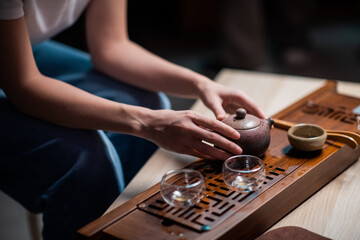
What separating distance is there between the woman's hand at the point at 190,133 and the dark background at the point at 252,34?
248 cm

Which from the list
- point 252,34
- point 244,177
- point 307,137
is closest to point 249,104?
point 307,137

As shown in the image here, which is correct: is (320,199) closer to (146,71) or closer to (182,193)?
(182,193)

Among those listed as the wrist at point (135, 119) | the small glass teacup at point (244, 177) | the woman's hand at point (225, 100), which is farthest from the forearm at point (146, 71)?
the small glass teacup at point (244, 177)

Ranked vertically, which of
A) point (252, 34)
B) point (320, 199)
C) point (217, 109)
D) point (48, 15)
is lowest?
point (252, 34)

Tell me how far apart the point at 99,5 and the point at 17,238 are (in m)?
1.11

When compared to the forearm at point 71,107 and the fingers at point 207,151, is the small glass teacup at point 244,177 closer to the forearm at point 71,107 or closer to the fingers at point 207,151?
the fingers at point 207,151

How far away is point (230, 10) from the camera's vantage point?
147 inches

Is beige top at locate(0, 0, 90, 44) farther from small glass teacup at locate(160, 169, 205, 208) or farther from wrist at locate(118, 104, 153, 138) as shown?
small glass teacup at locate(160, 169, 205, 208)

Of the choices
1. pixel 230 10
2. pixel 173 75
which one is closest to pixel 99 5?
pixel 173 75

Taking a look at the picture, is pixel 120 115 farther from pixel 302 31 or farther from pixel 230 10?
pixel 302 31

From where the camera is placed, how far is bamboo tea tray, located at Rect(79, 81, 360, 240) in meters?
1.04

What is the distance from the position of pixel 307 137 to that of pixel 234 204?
0.36 m

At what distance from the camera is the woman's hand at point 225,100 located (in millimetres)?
1440

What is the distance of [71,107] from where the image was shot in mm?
1405
